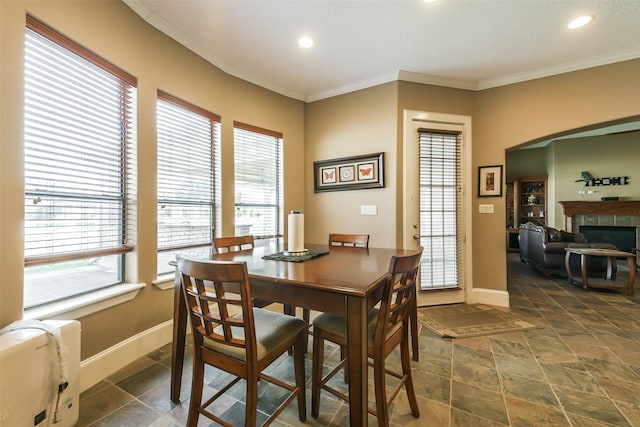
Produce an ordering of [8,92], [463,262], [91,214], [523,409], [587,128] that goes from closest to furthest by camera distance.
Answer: [8,92]
[523,409]
[91,214]
[587,128]
[463,262]

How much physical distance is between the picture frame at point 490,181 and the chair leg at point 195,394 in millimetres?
3374

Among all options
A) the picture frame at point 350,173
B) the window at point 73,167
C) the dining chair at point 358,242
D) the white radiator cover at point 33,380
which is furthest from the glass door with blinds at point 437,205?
the white radiator cover at point 33,380

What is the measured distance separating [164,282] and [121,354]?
1.80 ft

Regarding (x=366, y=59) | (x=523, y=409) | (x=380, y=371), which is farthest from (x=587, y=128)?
(x=380, y=371)

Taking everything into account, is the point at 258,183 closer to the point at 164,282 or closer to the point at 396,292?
the point at 164,282

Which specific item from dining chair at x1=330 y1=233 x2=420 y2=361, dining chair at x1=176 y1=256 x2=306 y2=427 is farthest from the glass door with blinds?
dining chair at x1=176 y1=256 x2=306 y2=427

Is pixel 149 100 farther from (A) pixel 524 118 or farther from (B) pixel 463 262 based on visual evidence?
(A) pixel 524 118

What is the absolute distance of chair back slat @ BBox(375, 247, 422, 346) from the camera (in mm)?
1146

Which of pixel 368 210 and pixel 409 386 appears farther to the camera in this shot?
pixel 368 210

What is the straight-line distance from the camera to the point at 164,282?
2.16m

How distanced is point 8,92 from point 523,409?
127 inches

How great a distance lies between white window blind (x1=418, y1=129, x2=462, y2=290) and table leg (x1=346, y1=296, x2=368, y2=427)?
2308mm

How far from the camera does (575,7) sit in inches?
78.0

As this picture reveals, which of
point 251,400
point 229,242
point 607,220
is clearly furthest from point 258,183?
point 607,220
